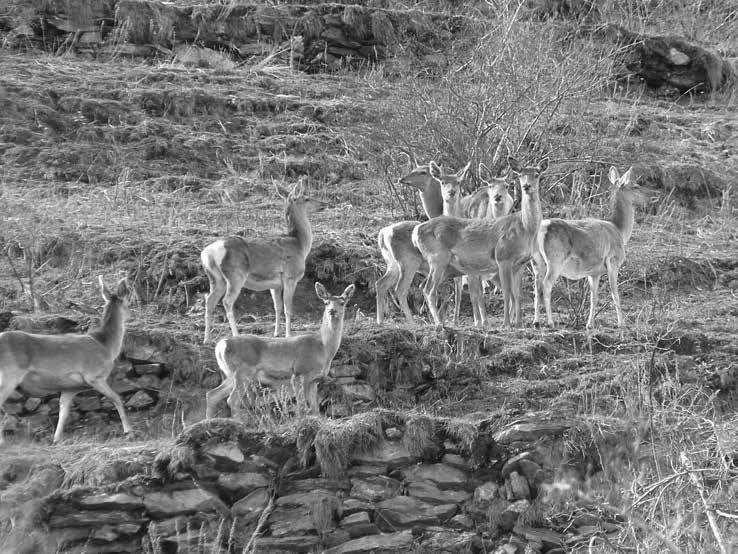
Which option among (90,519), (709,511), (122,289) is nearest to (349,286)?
(122,289)

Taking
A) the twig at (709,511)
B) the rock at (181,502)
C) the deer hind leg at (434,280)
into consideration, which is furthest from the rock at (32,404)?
the twig at (709,511)

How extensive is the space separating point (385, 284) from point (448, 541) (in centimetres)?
543

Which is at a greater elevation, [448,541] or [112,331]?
[112,331]

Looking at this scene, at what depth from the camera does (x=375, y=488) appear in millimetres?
13531

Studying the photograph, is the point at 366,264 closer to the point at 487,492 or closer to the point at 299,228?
the point at 299,228

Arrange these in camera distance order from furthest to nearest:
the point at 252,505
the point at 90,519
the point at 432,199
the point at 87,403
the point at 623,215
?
the point at 432,199
the point at 623,215
the point at 87,403
the point at 252,505
the point at 90,519

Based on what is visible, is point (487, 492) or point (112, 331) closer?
point (487, 492)

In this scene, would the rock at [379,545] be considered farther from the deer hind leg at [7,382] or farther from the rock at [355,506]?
the deer hind leg at [7,382]

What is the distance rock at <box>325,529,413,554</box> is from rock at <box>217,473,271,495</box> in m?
1.02

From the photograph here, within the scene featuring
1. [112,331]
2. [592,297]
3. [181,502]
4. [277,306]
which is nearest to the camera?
[181,502]

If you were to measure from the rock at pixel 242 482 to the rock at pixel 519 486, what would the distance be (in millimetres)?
2509

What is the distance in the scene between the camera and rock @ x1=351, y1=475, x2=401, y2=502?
13477 mm

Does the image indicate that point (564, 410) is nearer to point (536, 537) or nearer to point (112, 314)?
point (536, 537)

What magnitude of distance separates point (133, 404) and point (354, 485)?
3.32 meters
